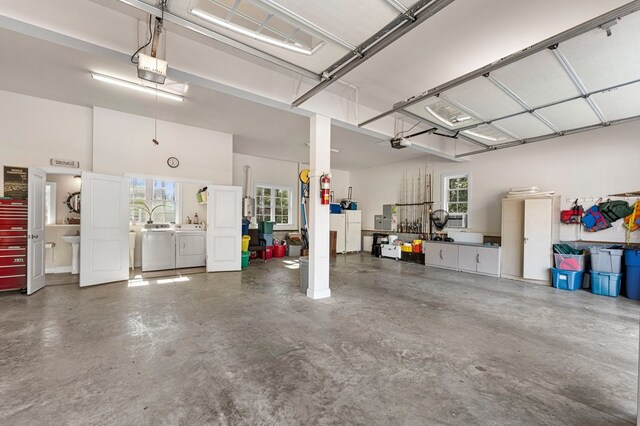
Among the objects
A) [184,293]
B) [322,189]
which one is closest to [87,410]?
[184,293]

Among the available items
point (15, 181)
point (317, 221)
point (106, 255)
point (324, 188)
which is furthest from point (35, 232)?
point (324, 188)

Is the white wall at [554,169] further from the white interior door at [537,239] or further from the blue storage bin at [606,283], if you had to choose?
the blue storage bin at [606,283]

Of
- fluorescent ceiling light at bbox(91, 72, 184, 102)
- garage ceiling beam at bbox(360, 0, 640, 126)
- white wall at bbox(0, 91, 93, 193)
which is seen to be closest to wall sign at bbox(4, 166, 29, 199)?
white wall at bbox(0, 91, 93, 193)

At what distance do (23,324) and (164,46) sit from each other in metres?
3.90

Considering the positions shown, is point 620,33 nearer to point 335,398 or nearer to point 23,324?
point 335,398

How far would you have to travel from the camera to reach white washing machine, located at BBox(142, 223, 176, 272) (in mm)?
6219

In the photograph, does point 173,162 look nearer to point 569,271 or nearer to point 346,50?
point 346,50

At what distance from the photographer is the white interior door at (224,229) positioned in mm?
6277

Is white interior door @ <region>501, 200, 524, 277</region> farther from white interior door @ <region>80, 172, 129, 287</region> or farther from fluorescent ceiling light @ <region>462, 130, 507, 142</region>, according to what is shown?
white interior door @ <region>80, 172, 129, 287</region>

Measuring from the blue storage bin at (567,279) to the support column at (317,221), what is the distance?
482 centimetres

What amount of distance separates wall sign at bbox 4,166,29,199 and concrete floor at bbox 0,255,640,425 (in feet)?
7.00

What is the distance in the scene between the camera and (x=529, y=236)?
583cm

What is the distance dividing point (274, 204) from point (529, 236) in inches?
295

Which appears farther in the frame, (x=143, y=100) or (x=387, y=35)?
(x=143, y=100)
